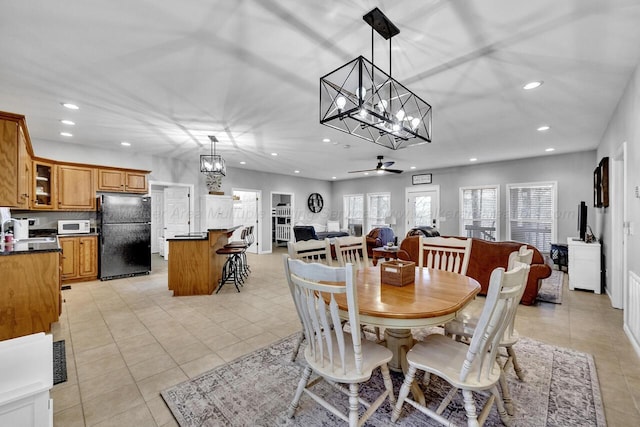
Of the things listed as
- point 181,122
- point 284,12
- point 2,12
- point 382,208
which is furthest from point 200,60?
point 382,208

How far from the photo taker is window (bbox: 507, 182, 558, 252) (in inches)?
245

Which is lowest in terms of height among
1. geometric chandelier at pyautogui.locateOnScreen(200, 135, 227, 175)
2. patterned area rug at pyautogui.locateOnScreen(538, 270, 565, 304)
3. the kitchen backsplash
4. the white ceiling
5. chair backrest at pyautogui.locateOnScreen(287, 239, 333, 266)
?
patterned area rug at pyautogui.locateOnScreen(538, 270, 565, 304)

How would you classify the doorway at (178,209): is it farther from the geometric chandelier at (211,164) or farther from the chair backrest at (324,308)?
the chair backrest at (324,308)

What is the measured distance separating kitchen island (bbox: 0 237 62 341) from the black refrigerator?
7.12 ft

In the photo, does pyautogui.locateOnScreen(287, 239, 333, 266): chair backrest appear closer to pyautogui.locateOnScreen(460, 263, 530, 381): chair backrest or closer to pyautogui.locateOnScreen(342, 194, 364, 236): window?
pyautogui.locateOnScreen(460, 263, 530, 381): chair backrest

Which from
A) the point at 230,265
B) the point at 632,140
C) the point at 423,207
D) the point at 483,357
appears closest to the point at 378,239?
the point at 423,207

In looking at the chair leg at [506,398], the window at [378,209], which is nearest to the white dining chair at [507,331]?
the chair leg at [506,398]

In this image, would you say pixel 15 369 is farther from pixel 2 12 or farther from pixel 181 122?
pixel 181 122

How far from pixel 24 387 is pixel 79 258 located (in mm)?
5299

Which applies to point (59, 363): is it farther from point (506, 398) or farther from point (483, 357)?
point (506, 398)

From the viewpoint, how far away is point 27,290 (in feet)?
8.97

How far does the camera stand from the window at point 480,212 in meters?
6.96

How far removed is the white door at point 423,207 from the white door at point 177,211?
6.16m

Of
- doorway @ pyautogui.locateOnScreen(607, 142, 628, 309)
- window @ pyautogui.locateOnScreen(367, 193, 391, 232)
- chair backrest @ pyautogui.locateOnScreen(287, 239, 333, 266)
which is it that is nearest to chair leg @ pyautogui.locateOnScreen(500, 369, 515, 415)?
chair backrest @ pyautogui.locateOnScreen(287, 239, 333, 266)
